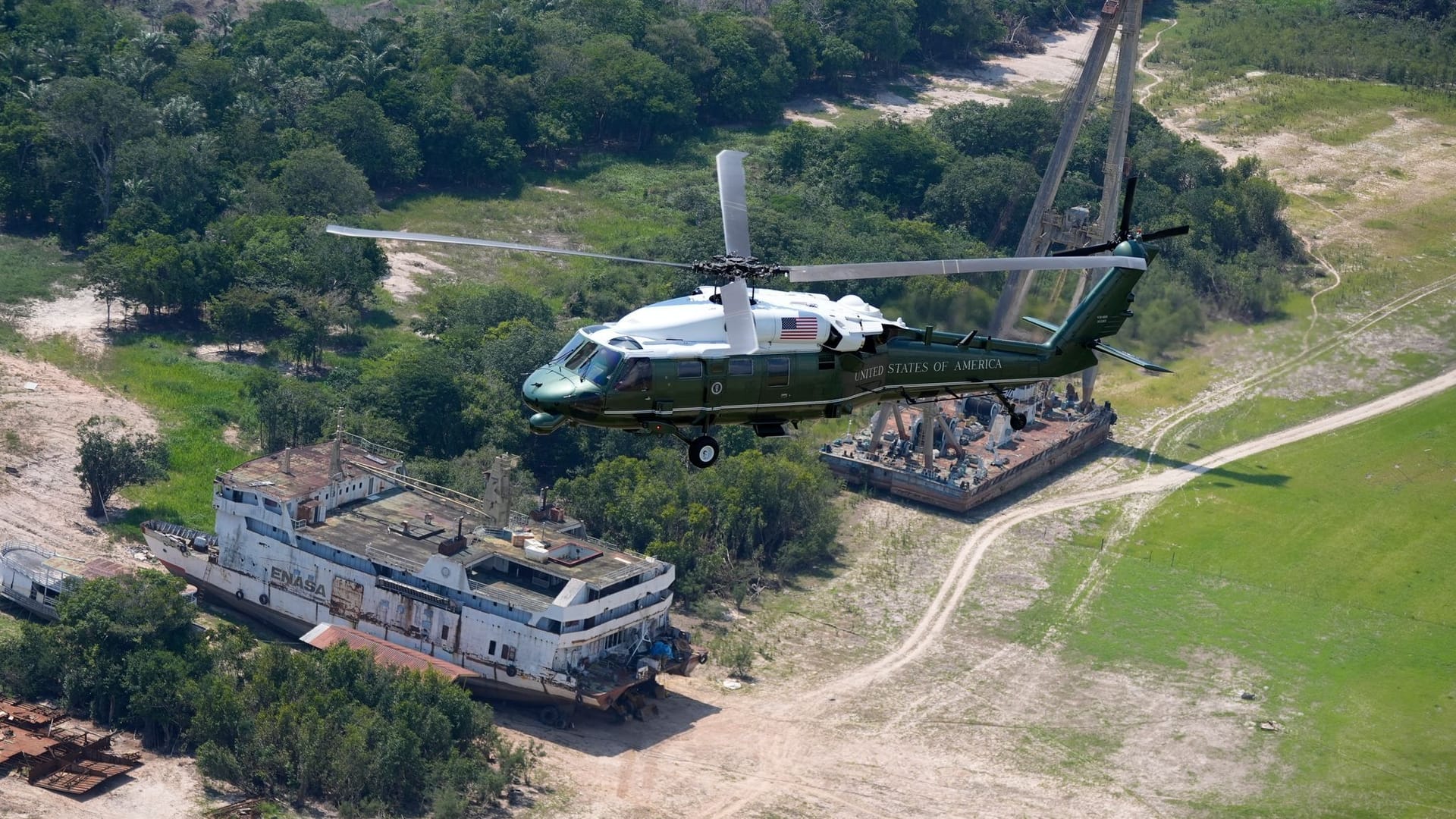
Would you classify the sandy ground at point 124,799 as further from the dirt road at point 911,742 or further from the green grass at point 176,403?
the green grass at point 176,403

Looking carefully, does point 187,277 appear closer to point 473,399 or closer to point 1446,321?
point 473,399

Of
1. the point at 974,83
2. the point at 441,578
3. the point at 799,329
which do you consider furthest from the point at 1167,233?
the point at 974,83

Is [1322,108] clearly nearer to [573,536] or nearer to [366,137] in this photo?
[366,137]

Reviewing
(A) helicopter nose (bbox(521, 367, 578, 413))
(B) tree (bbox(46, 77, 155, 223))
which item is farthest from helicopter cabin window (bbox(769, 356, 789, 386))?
(B) tree (bbox(46, 77, 155, 223))

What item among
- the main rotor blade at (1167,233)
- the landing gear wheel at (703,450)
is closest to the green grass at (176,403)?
the landing gear wheel at (703,450)

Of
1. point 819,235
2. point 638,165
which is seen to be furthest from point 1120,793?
point 638,165

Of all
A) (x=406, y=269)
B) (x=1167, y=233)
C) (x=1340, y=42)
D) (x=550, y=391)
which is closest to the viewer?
(x=550, y=391)
